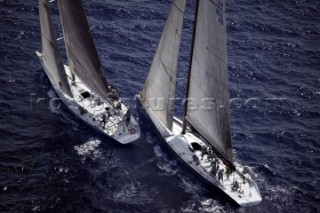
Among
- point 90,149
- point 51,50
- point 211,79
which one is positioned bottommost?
point 90,149

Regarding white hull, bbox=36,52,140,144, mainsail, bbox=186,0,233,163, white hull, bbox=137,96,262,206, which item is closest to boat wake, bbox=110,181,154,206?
white hull, bbox=137,96,262,206

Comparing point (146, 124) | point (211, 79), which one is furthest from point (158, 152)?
point (211, 79)

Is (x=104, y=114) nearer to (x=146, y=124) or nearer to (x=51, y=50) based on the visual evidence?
(x=146, y=124)

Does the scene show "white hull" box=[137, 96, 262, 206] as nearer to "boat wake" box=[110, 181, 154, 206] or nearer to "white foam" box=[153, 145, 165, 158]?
"white foam" box=[153, 145, 165, 158]

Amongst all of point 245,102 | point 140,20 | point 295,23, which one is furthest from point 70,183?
point 295,23

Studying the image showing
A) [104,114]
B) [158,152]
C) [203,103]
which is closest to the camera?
[203,103]

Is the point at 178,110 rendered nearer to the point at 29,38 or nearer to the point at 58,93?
the point at 58,93
